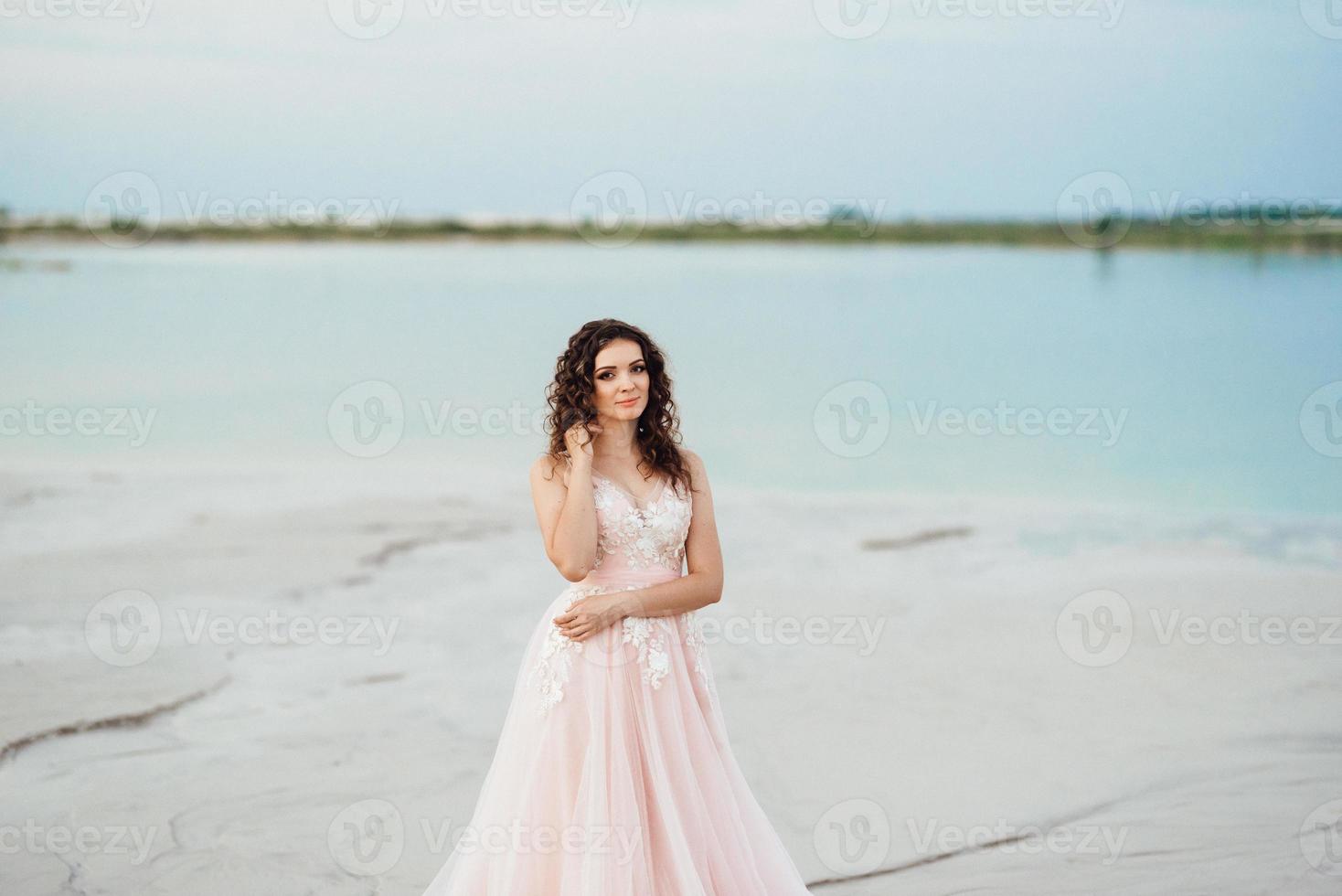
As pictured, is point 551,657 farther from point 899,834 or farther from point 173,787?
point 173,787

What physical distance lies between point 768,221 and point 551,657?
72.0 ft

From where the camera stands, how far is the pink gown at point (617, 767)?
3.76 m

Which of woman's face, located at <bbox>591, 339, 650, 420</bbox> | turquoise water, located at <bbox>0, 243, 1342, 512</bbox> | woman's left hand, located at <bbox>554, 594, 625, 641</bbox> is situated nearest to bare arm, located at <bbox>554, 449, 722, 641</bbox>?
woman's left hand, located at <bbox>554, 594, 625, 641</bbox>

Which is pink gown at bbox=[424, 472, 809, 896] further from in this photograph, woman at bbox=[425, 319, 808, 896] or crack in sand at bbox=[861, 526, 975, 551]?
crack in sand at bbox=[861, 526, 975, 551]

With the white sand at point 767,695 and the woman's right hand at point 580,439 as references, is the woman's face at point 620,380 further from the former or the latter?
the white sand at point 767,695

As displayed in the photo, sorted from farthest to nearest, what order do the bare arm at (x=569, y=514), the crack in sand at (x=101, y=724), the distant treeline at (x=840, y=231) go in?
the distant treeline at (x=840, y=231) < the crack in sand at (x=101, y=724) < the bare arm at (x=569, y=514)

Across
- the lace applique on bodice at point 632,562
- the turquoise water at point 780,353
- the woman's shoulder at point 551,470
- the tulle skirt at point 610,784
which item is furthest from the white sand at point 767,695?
the turquoise water at point 780,353

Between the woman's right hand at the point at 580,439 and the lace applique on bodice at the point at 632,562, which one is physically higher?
the woman's right hand at the point at 580,439

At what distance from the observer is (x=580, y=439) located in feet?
12.6

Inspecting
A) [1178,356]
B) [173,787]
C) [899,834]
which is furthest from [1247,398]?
[173,787]

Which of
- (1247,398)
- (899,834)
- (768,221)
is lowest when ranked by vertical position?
(899,834)

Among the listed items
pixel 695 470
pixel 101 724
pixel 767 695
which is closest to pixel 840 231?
pixel 767 695

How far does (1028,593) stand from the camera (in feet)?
29.7

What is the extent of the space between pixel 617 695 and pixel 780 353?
628 inches
